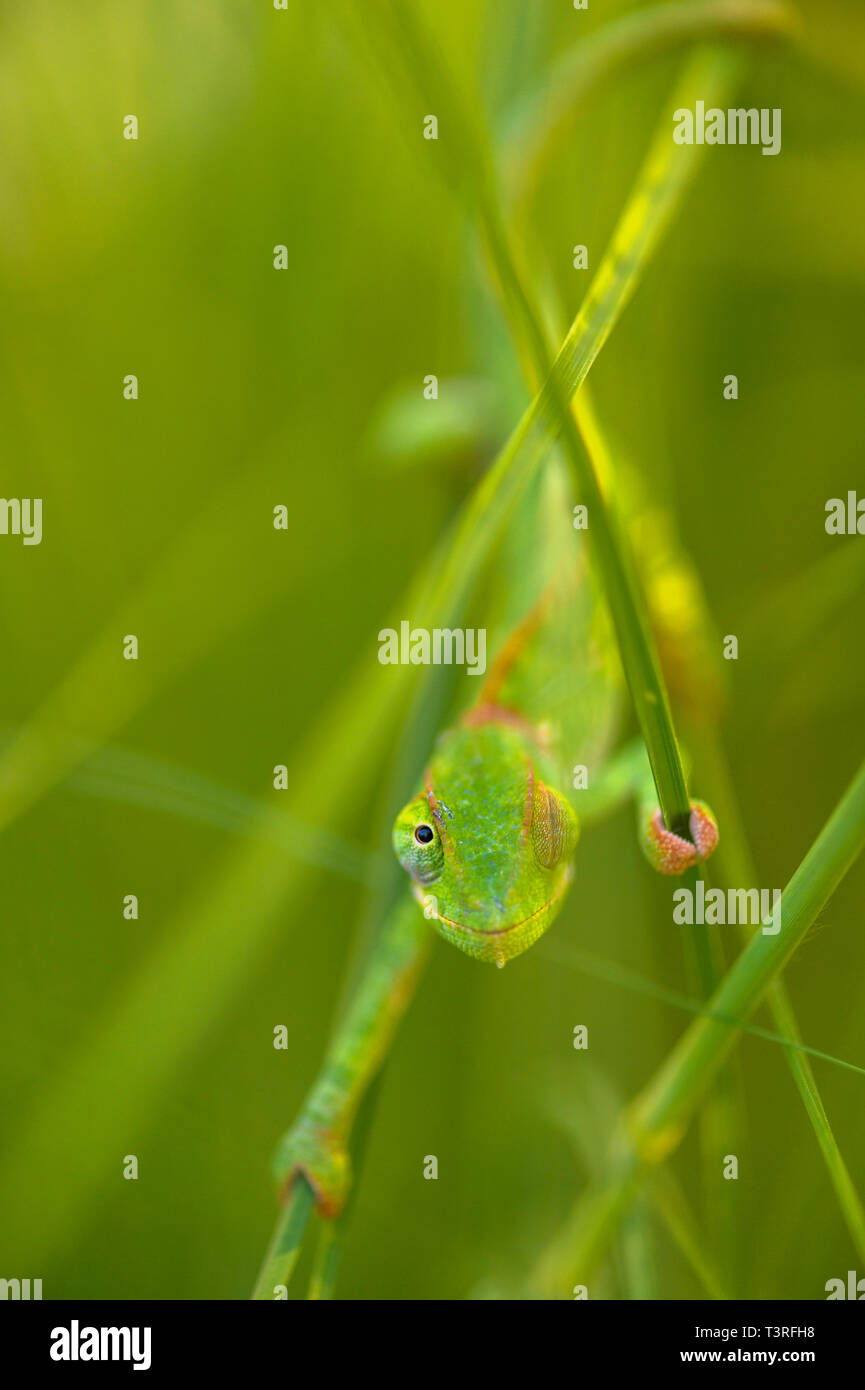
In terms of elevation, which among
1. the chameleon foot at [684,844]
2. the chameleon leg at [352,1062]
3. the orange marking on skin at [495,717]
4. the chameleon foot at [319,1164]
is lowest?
the chameleon foot at [319,1164]

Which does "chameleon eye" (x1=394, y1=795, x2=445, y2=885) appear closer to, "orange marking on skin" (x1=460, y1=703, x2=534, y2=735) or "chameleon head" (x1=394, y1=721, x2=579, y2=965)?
"chameleon head" (x1=394, y1=721, x2=579, y2=965)

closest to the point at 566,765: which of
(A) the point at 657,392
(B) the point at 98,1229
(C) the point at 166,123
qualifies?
(A) the point at 657,392

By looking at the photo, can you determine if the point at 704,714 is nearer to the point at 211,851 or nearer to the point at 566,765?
the point at 566,765

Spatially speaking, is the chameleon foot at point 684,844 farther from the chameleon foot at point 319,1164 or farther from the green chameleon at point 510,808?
the chameleon foot at point 319,1164

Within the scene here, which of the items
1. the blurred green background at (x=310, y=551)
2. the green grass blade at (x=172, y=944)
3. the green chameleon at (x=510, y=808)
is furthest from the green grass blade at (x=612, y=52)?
the green chameleon at (x=510, y=808)

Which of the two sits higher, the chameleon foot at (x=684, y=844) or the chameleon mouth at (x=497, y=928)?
the chameleon foot at (x=684, y=844)

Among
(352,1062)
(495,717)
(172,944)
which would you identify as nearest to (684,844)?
(495,717)

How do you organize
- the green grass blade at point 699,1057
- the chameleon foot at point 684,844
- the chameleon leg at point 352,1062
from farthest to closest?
the chameleon leg at point 352,1062 → the chameleon foot at point 684,844 → the green grass blade at point 699,1057
